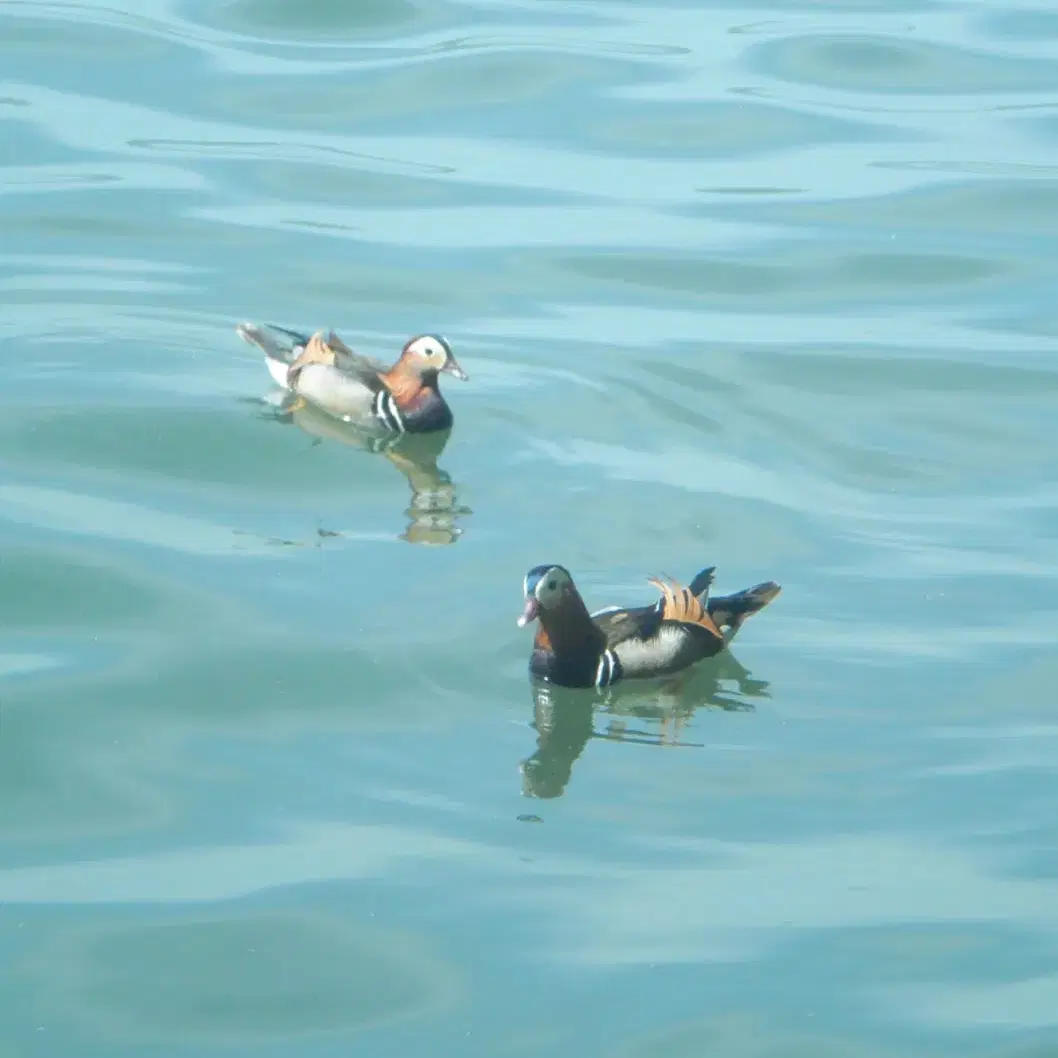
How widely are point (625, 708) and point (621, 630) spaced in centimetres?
44

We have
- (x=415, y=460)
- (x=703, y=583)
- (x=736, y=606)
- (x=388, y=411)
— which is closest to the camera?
(x=736, y=606)

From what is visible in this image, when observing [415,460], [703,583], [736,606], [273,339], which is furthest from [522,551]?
[273,339]

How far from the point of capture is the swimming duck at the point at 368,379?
47.4 ft

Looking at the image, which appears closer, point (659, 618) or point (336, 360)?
point (659, 618)

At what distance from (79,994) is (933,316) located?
10533 mm

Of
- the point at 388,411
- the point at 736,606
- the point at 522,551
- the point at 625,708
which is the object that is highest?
the point at 388,411

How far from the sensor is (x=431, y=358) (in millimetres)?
14625

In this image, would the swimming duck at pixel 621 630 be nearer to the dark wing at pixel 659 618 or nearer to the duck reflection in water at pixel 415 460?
the dark wing at pixel 659 618

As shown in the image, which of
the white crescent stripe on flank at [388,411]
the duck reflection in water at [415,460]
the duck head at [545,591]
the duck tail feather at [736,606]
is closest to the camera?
the duck head at [545,591]

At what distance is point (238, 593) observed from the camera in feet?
37.9

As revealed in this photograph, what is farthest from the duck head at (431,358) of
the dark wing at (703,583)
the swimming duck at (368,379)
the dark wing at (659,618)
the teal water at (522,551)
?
the dark wing at (659,618)

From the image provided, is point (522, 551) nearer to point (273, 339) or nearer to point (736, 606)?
point (736, 606)

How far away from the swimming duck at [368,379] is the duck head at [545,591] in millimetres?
3660

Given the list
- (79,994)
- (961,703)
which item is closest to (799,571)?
(961,703)
